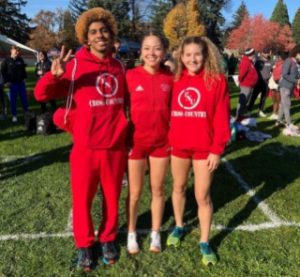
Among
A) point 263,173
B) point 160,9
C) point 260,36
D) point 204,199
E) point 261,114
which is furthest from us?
point 260,36

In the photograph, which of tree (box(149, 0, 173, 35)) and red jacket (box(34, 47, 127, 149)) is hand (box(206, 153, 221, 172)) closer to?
red jacket (box(34, 47, 127, 149))

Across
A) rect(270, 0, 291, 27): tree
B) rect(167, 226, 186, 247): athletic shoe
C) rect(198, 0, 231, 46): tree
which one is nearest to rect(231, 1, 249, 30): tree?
rect(270, 0, 291, 27): tree

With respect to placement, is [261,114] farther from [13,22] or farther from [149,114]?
[13,22]

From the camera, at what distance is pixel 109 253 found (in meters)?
3.74

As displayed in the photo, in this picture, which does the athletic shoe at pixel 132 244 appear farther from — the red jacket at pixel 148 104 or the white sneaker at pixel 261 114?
the white sneaker at pixel 261 114

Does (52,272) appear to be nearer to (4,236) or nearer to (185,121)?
(4,236)

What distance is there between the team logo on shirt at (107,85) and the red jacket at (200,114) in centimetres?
52

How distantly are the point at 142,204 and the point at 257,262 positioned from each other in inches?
68.3

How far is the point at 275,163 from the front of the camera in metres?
7.05

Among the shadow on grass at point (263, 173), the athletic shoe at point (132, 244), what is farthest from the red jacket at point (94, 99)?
the shadow on grass at point (263, 173)

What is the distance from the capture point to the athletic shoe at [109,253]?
373 cm

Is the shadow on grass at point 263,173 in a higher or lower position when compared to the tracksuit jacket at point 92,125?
lower

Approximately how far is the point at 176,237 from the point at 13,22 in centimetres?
6590

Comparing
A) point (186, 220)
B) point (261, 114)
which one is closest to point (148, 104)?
point (186, 220)
